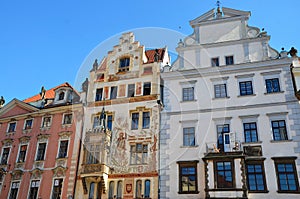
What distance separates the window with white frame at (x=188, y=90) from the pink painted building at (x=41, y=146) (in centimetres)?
773

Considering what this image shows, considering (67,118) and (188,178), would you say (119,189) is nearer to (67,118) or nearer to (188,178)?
(188,178)

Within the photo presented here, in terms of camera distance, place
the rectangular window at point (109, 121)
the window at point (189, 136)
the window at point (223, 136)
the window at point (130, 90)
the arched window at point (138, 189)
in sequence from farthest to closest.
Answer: the window at point (130, 90) → the rectangular window at point (109, 121) → the window at point (189, 136) → the arched window at point (138, 189) → the window at point (223, 136)

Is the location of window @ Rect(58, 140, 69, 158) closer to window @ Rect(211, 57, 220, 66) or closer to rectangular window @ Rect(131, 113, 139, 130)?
rectangular window @ Rect(131, 113, 139, 130)

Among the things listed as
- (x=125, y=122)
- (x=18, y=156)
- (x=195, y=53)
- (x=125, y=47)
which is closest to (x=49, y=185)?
(x=18, y=156)

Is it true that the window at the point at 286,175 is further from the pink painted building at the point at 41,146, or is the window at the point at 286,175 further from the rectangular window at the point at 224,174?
the pink painted building at the point at 41,146

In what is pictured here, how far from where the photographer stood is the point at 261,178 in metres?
17.3

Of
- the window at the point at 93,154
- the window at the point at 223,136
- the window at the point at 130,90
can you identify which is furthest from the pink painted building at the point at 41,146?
the window at the point at 223,136

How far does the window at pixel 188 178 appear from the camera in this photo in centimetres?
1814

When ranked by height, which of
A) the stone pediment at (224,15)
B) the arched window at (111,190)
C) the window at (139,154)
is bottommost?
the arched window at (111,190)

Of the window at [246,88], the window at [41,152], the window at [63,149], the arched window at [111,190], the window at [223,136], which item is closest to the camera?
the window at [223,136]

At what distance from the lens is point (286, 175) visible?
17.0m

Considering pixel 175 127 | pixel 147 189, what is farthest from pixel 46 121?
pixel 175 127

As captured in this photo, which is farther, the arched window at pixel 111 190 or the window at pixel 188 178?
the arched window at pixel 111 190

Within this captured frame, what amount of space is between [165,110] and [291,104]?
759cm
